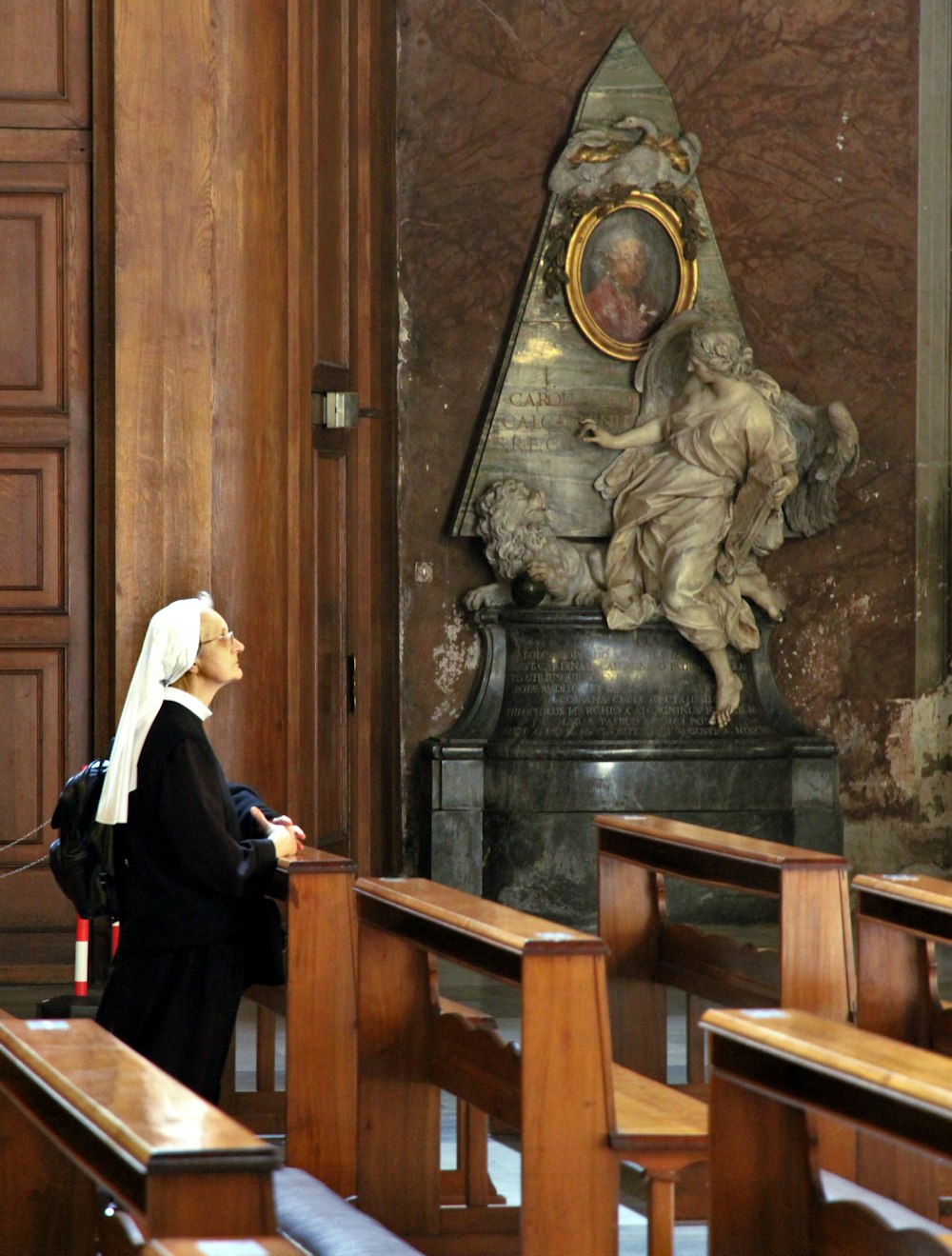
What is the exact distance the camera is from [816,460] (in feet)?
30.5

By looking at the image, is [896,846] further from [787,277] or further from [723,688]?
[787,277]

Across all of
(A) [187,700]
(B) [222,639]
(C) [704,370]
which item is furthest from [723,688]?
(A) [187,700]

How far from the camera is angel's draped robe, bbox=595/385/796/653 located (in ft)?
29.0

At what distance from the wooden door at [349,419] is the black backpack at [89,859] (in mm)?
2679

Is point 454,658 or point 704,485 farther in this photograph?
point 454,658

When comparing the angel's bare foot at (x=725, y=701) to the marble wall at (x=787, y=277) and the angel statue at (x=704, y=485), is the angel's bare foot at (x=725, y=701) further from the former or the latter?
the marble wall at (x=787, y=277)

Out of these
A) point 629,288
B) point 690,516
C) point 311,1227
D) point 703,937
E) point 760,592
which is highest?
point 629,288

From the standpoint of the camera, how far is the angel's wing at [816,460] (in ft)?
30.2

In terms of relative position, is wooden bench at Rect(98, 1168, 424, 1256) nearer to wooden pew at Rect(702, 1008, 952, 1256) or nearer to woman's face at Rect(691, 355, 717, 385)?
wooden pew at Rect(702, 1008, 952, 1256)

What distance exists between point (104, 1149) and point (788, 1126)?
1.03 metres

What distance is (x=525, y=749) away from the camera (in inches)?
351

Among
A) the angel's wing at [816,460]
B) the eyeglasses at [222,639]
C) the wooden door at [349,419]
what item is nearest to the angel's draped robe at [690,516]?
the angel's wing at [816,460]

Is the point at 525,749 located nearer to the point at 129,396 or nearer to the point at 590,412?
the point at 590,412

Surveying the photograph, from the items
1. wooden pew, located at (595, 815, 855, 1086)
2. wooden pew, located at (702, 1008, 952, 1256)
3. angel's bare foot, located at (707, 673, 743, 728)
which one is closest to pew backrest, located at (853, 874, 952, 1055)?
wooden pew, located at (595, 815, 855, 1086)
